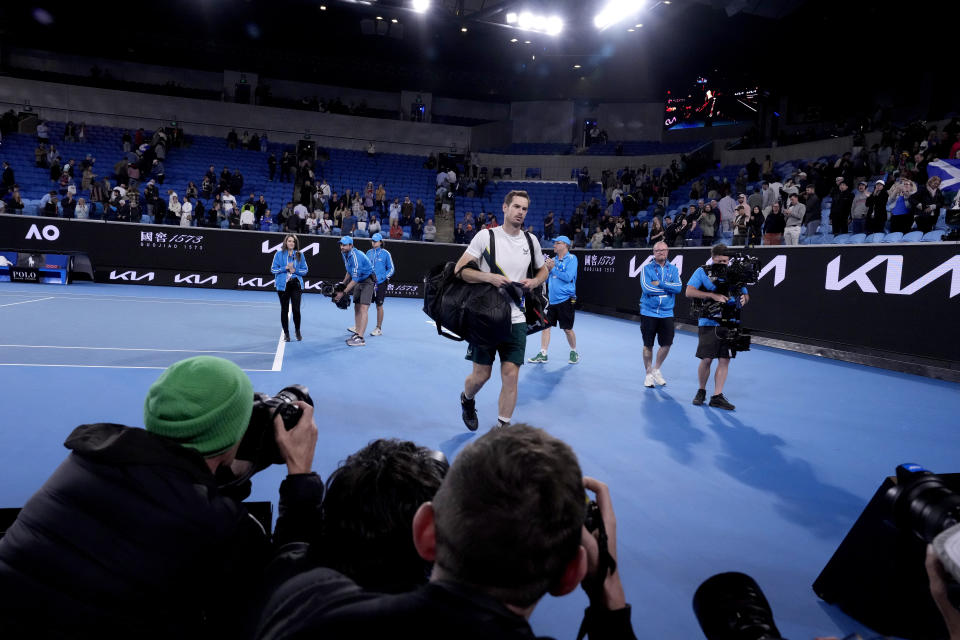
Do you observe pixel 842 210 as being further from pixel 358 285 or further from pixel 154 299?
pixel 154 299

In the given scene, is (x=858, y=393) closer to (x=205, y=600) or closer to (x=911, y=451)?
(x=911, y=451)

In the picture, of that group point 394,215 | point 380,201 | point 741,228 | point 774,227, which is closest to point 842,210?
Answer: point 774,227

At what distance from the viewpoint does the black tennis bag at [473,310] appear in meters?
4.26

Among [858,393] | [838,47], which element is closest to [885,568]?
[858,393]

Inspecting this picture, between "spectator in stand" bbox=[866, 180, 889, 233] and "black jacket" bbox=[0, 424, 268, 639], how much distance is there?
11.7m

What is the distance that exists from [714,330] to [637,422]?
1.47 m

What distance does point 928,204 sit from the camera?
9.30m

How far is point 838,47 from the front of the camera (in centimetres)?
2022

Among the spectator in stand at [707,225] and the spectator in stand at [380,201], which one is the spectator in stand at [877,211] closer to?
the spectator in stand at [707,225]

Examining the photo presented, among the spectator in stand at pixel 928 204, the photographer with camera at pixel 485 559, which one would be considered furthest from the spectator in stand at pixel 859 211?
the photographer with camera at pixel 485 559

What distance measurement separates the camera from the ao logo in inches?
674

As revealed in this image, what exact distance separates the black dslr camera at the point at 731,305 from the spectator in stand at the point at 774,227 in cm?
639

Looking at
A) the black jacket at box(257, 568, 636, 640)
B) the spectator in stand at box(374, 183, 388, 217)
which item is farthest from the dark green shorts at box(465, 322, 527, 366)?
the spectator in stand at box(374, 183, 388, 217)

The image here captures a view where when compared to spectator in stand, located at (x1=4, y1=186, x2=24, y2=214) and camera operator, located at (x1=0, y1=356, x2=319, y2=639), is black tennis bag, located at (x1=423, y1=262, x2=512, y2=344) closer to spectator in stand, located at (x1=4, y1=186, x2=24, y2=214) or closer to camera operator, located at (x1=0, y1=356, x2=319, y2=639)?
camera operator, located at (x1=0, y1=356, x2=319, y2=639)
